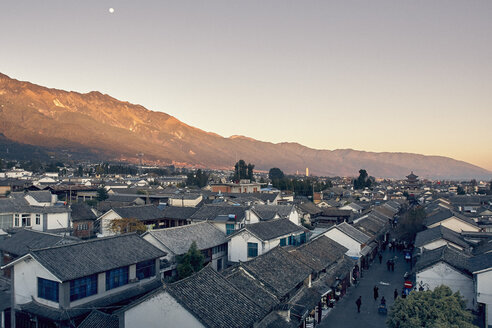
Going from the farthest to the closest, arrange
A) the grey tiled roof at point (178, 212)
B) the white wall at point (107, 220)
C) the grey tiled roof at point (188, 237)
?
the grey tiled roof at point (178, 212) → the white wall at point (107, 220) → the grey tiled roof at point (188, 237)

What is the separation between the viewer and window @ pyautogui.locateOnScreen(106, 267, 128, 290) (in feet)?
64.9

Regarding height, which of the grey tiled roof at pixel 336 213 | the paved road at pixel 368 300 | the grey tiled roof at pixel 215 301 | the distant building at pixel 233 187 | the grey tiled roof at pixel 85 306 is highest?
the grey tiled roof at pixel 215 301

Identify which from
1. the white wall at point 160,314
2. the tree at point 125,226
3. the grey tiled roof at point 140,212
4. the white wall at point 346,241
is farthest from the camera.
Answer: the grey tiled roof at point 140,212

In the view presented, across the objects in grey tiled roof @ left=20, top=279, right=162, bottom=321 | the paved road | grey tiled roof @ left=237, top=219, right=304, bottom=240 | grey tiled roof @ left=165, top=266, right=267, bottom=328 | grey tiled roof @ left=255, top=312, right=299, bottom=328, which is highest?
grey tiled roof @ left=165, top=266, right=267, bottom=328

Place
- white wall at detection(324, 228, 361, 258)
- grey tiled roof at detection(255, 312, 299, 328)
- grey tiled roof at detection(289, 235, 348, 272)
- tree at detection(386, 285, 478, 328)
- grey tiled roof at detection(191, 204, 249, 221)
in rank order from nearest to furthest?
grey tiled roof at detection(255, 312, 299, 328) → tree at detection(386, 285, 478, 328) → grey tiled roof at detection(289, 235, 348, 272) → white wall at detection(324, 228, 361, 258) → grey tiled roof at detection(191, 204, 249, 221)

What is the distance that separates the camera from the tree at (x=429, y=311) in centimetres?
1544

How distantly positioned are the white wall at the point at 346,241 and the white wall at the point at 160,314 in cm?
2119

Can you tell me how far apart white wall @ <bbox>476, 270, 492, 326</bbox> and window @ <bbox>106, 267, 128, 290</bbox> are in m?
19.4

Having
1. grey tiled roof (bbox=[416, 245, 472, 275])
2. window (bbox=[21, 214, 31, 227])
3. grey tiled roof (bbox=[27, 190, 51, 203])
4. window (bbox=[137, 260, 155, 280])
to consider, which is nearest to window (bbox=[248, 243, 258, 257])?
window (bbox=[137, 260, 155, 280])

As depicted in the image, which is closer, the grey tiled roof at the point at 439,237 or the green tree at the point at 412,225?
the grey tiled roof at the point at 439,237

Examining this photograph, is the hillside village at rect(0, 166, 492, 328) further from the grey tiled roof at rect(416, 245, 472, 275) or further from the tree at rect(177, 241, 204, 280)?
the tree at rect(177, 241, 204, 280)

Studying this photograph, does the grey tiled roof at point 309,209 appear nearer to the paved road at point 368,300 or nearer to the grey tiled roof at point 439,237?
the paved road at point 368,300

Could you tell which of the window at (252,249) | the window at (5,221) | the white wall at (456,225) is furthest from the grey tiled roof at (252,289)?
the white wall at (456,225)

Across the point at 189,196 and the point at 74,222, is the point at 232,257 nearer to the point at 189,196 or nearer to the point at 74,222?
the point at 74,222
